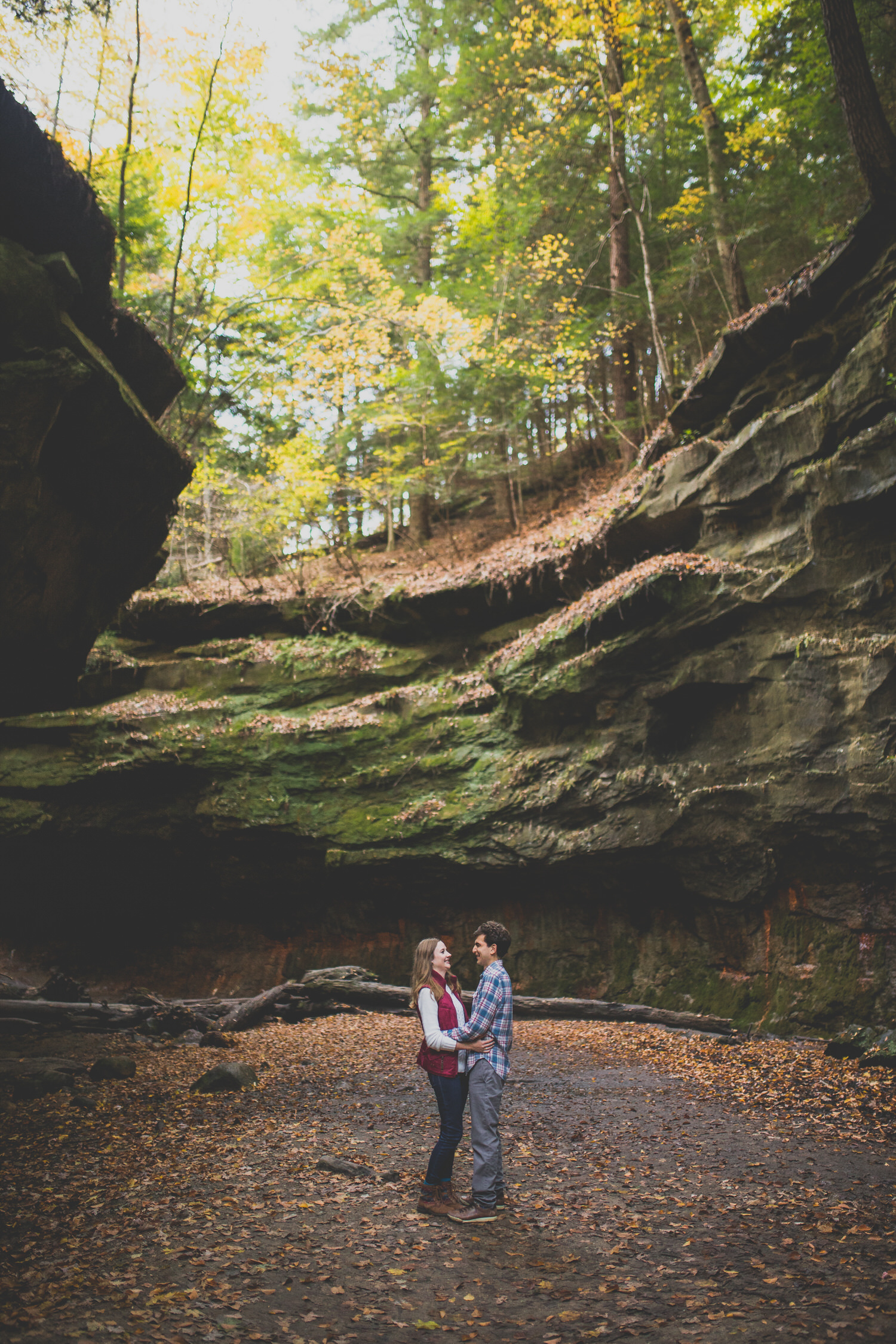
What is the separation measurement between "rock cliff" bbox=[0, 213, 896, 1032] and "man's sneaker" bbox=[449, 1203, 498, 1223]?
6.89 metres

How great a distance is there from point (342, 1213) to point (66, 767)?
41.9 feet

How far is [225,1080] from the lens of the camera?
7.11m

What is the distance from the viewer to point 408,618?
17.0 m

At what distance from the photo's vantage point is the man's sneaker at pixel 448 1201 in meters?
4.16

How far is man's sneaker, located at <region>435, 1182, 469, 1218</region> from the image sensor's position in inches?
164

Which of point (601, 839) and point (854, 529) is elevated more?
point (854, 529)

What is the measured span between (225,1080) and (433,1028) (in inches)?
165

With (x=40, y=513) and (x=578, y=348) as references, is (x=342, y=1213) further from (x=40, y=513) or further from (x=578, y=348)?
(x=578, y=348)

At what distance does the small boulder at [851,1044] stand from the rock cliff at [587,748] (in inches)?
34.3

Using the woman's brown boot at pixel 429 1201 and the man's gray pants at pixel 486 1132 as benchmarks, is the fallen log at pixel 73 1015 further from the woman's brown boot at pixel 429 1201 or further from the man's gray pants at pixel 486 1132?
the man's gray pants at pixel 486 1132

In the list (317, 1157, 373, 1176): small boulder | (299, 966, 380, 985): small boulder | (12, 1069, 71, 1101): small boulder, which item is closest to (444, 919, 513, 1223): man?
(317, 1157, 373, 1176): small boulder

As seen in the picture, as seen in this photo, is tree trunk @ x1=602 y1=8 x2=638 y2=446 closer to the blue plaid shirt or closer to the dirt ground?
the dirt ground

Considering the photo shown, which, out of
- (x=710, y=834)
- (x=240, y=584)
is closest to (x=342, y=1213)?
(x=710, y=834)

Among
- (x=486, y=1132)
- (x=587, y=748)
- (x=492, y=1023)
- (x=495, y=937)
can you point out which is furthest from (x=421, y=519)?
(x=486, y=1132)
